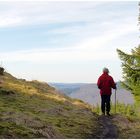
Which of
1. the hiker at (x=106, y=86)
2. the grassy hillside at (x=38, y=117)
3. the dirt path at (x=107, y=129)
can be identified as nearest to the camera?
the grassy hillside at (x=38, y=117)

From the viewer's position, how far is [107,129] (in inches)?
760

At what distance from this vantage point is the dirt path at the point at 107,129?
17766mm

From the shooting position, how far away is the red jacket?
78.3 ft

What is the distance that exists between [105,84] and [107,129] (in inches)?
191

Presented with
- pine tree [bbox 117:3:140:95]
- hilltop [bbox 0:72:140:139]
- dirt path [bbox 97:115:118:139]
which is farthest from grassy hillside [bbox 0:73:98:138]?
pine tree [bbox 117:3:140:95]

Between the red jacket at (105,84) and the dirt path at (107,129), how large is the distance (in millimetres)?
1773

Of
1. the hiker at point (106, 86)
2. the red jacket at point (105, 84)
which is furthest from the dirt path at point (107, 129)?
the red jacket at point (105, 84)

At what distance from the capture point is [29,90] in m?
25.3

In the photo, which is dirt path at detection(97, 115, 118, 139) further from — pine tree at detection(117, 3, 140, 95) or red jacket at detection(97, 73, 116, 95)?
pine tree at detection(117, 3, 140, 95)

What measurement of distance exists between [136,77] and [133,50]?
242 cm

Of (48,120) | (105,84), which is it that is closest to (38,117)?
(48,120)

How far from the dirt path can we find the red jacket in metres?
1.77

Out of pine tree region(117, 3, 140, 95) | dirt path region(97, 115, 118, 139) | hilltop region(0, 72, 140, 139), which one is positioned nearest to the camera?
hilltop region(0, 72, 140, 139)

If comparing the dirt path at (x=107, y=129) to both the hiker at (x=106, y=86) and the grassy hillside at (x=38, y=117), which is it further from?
the hiker at (x=106, y=86)
